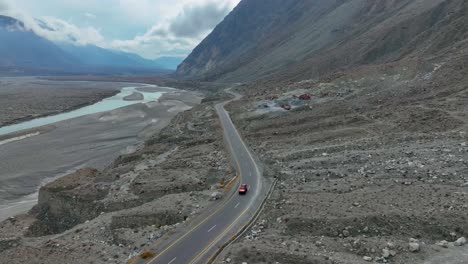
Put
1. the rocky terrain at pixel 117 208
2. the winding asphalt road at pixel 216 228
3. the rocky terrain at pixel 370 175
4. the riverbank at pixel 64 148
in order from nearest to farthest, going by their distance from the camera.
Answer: the rocky terrain at pixel 370 175, the winding asphalt road at pixel 216 228, the rocky terrain at pixel 117 208, the riverbank at pixel 64 148

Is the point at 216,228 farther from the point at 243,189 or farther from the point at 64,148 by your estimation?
the point at 64,148

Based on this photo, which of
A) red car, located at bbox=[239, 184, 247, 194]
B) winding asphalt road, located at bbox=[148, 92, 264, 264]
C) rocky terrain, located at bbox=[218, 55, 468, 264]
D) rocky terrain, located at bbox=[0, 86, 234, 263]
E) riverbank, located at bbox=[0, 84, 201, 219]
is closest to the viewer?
rocky terrain, located at bbox=[218, 55, 468, 264]

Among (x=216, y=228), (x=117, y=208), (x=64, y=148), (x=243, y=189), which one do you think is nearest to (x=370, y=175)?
(x=243, y=189)

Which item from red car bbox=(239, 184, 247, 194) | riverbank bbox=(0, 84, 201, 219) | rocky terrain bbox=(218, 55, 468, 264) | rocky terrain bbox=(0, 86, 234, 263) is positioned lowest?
riverbank bbox=(0, 84, 201, 219)

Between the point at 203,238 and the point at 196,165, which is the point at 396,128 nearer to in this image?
the point at 196,165

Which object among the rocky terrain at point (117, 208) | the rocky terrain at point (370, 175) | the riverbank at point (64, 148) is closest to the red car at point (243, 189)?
the rocky terrain at point (117, 208)

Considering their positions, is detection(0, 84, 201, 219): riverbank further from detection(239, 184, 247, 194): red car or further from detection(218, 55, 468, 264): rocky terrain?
detection(239, 184, 247, 194): red car

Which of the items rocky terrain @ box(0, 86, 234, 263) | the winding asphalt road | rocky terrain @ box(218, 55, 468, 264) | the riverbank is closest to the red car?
the winding asphalt road

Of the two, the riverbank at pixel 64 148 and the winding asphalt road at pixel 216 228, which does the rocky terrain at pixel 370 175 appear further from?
the riverbank at pixel 64 148

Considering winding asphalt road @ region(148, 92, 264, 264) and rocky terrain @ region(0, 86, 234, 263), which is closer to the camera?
winding asphalt road @ region(148, 92, 264, 264)

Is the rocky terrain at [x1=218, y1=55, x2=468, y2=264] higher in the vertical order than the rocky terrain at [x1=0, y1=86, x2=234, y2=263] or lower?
higher
